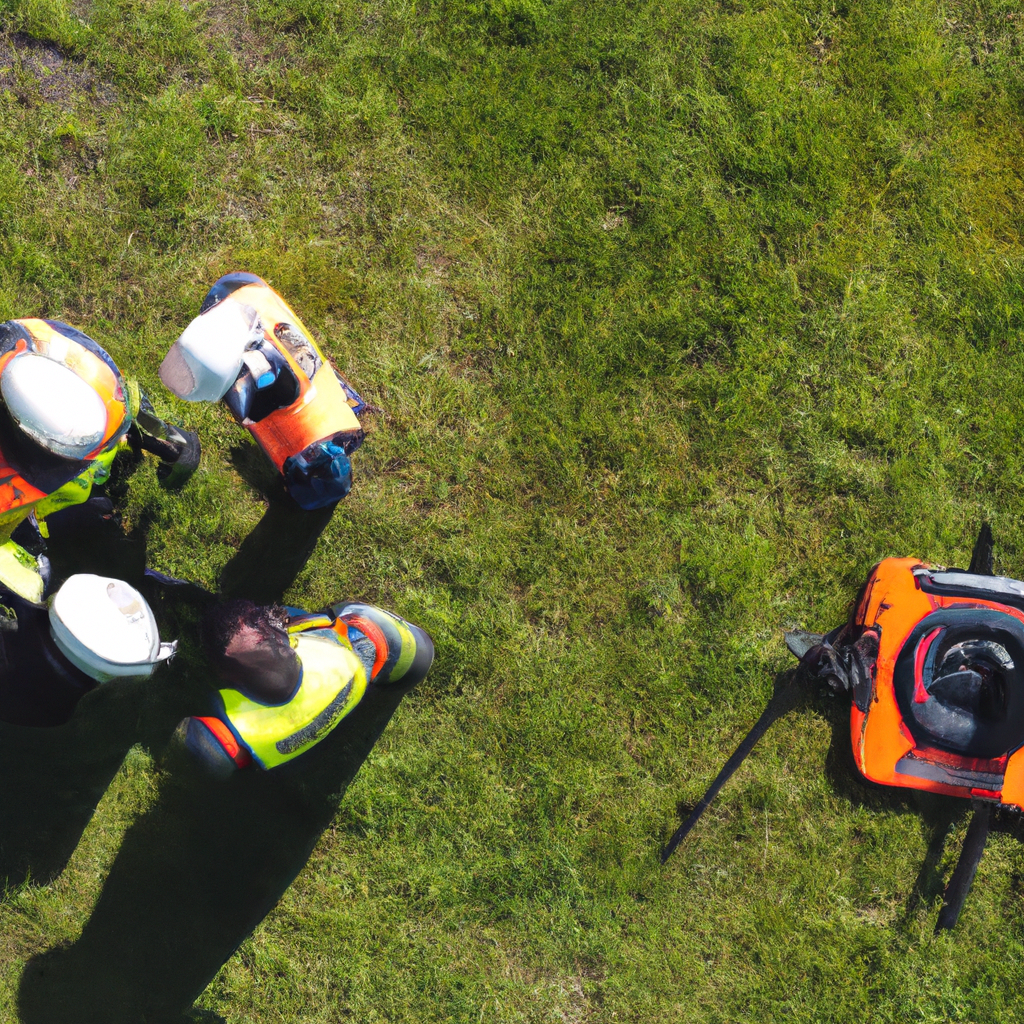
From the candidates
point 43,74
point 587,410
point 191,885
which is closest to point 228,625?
point 191,885

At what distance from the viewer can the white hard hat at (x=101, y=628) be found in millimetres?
3428

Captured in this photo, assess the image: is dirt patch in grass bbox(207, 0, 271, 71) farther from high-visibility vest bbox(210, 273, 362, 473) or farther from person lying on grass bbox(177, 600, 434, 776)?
person lying on grass bbox(177, 600, 434, 776)

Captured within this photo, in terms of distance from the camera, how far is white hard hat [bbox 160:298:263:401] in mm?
3602

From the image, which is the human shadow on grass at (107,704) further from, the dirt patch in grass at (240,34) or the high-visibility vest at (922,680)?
the high-visibility vest at (922,680)

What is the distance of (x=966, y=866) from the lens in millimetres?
4703

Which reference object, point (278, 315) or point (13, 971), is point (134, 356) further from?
point (13, 971)

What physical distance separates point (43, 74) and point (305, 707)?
181 inches

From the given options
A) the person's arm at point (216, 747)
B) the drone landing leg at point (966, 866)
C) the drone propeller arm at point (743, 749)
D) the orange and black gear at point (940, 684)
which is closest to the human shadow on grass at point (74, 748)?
the person's arm at point (216, 747)

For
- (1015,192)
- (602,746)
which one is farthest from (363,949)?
(1015,192)

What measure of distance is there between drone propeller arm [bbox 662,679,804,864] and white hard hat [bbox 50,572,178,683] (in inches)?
127

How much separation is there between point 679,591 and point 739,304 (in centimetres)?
189

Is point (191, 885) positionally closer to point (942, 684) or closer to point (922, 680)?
point (922, 680)

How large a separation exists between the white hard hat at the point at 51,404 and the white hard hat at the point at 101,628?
0.61 meters

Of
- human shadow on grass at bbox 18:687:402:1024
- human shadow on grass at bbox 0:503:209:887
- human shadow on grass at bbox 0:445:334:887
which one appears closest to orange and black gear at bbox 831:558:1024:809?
human shadow on grass at bbox 18:687:402:1024
